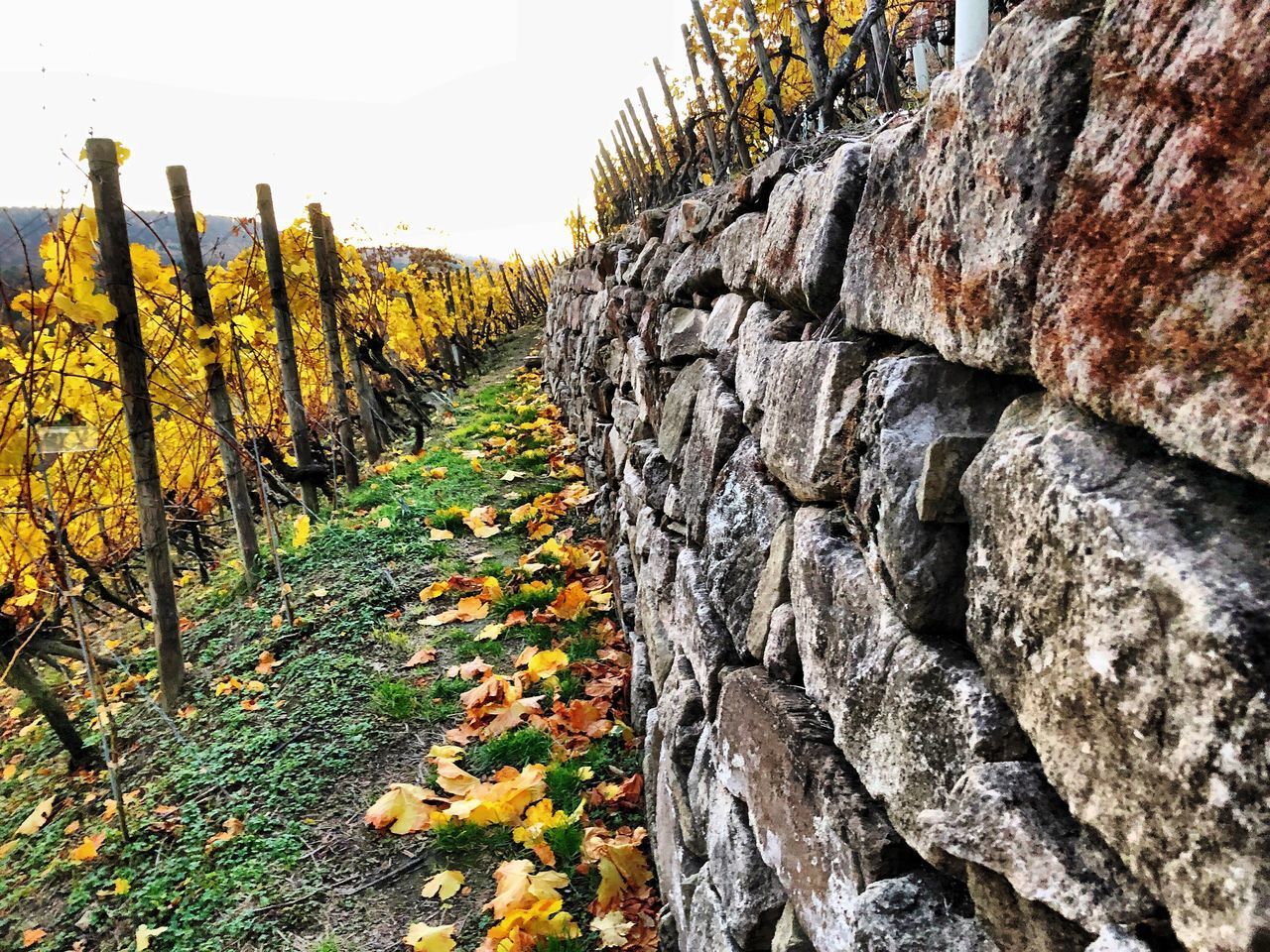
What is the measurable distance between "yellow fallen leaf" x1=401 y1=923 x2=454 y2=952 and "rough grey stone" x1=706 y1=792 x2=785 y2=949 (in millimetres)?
946

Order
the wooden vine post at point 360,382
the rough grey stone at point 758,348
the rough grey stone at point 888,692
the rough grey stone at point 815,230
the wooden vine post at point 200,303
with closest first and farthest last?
the rough grey stone at point 888,692 < the rough grey stone at point 815,230 < the rough grey stone at point 758,348 < the wooden vine post at point 200,303 < the wooden vine post at point 360,382

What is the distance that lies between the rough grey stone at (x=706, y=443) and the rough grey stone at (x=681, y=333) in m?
0.26

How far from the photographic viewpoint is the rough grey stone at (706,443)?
6.78 feet

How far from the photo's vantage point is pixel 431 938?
87.4 inches

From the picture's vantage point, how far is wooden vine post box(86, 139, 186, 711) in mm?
3646

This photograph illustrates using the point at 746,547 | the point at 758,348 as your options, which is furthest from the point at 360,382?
the point at 746,547

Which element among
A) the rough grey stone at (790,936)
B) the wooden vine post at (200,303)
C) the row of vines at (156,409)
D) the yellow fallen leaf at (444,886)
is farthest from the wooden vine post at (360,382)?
the rough grey stone at (790,936)

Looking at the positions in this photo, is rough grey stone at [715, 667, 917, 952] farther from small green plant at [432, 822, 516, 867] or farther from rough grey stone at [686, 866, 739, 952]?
small green plant at [432, 822, 516, 867]

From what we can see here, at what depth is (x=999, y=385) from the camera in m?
0.94

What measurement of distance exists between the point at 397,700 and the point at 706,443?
203cm

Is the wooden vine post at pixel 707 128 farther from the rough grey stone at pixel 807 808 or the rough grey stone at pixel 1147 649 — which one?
the rough grey stone at pixel 1147 649

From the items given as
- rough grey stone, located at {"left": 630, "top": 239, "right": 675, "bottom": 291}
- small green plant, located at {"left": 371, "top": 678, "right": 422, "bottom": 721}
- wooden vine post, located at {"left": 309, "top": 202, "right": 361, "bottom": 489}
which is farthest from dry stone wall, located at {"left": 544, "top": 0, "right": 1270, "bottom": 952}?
wooden vine post, located at {"left": 309, "top": 202, "right": 361, "bottom": 489}

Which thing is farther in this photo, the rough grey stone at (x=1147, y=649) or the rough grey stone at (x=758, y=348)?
the rough grey stone at (x=758, y=348)

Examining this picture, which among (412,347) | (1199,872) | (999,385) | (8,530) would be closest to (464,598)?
(8,530)
